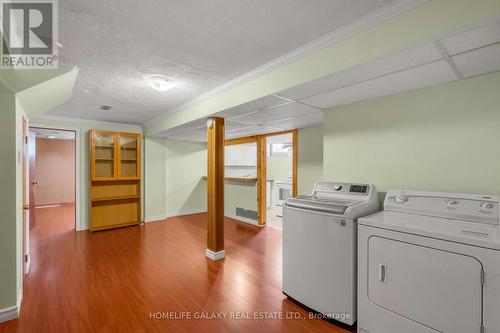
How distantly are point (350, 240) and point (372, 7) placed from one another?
1.63 m

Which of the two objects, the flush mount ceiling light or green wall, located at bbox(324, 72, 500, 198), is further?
the flush mount ceiling light

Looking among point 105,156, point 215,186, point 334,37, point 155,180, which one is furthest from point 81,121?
point 334,37

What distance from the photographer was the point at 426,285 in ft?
Answer: 4.70

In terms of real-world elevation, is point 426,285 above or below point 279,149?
below

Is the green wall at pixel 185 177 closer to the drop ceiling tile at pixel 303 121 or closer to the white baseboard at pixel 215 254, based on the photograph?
the white baseboard at pixel 215 254

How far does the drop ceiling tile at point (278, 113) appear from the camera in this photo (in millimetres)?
2701

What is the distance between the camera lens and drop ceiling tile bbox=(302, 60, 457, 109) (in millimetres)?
1666

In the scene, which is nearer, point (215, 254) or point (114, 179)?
point (215, 254)

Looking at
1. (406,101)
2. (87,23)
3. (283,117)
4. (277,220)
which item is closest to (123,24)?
(87,23)

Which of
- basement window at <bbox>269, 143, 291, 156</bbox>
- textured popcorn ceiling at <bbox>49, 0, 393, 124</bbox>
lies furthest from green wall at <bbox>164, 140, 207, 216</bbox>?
textured popcorn ceiling at <bbox>49, 0, 393, 124</bbox>

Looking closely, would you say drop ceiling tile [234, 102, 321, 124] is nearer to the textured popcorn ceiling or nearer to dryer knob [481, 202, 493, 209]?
the textured popcorn ceiling

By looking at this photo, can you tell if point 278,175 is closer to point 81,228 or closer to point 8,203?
point 81,228

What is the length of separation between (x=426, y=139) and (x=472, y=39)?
893 millimetres

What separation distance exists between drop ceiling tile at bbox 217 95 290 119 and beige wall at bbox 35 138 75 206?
714cm
